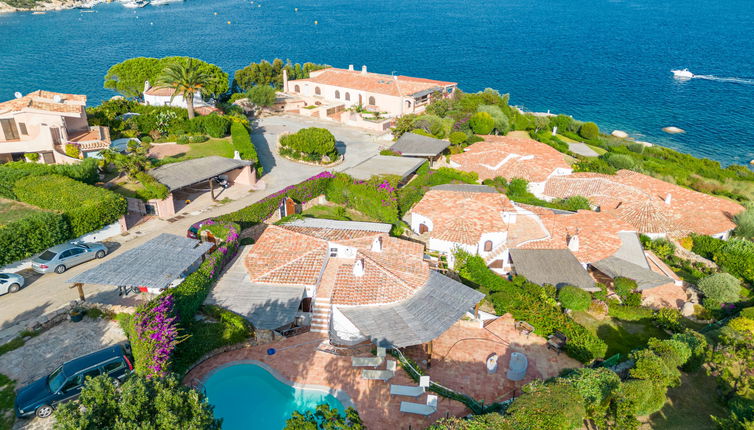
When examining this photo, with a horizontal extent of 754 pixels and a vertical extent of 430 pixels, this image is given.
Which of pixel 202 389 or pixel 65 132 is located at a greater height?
pixel 65 132

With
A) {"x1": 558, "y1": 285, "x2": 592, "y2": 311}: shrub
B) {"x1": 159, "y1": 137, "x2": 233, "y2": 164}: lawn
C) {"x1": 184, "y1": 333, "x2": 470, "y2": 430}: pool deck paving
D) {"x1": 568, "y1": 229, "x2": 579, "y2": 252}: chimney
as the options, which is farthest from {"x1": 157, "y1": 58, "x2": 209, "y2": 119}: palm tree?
{"x1": 558, "y1": 285, "x2": 592, "y2": 311}: shrub

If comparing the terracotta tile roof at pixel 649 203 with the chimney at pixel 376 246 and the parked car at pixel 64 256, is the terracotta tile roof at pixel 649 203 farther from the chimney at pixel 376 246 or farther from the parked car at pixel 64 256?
the parked car at pixel 64 256

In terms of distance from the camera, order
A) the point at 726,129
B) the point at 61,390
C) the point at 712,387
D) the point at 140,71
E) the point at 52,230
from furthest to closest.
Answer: the point at 726,129, the point at 140,71, the point at 52,230, the point at 712,387, the point at 61,390

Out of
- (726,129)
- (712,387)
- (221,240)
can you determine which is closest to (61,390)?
(221,240)

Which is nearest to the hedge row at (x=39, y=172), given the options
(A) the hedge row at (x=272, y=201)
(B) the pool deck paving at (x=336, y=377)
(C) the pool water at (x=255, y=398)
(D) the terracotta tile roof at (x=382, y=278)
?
(A) the hedge row at (x=272, y=201)

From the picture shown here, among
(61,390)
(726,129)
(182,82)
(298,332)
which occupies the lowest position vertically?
(726,129)

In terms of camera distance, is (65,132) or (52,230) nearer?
(52,230)

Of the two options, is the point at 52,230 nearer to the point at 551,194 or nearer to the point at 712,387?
the point at 712,387
